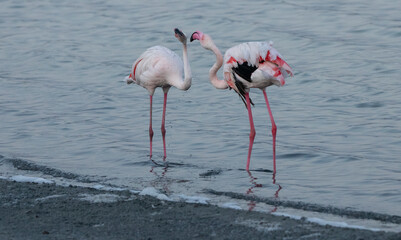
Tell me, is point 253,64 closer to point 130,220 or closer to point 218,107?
point 130,220

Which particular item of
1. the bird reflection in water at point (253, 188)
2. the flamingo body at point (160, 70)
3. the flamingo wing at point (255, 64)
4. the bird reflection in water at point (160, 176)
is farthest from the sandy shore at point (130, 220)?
the flamingo body at point (160, 70)

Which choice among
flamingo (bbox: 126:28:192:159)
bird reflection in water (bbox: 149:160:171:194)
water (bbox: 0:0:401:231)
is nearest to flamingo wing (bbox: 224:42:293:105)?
flamingo (bbox: 126:28:192:159)

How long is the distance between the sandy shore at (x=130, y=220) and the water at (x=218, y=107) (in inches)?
31.7

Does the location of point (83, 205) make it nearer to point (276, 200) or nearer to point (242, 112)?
point (276, 200)

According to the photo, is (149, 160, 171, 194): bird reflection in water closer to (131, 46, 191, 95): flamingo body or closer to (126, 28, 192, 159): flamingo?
(126, 28, 192, 159): flamingo

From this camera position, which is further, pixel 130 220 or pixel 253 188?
pixel 253 188

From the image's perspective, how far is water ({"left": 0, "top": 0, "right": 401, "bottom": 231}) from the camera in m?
9.09

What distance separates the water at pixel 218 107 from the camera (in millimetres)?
9086

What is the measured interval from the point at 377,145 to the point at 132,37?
391 inches

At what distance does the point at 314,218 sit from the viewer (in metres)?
7.05

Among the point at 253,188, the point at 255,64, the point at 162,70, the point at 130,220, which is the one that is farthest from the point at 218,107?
the point at 130,220

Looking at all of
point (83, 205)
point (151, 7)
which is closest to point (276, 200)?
point (83, 205)

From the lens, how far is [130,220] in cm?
691

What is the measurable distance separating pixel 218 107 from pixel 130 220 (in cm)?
629
